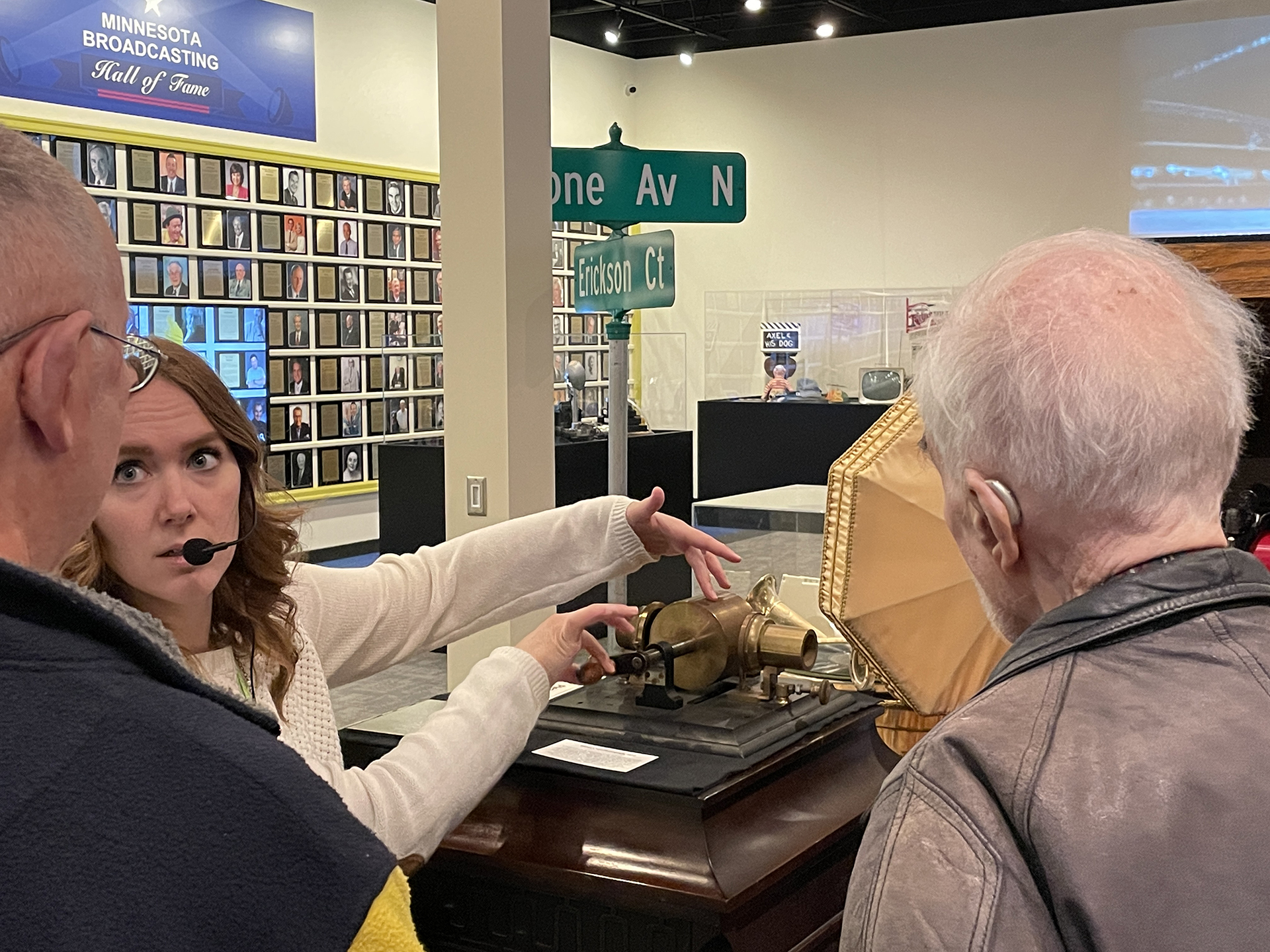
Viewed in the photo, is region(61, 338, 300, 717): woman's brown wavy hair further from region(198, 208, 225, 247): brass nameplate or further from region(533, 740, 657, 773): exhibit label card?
region(198, 208, 225, 247): brass nameplate

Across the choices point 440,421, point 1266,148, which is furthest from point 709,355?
point 1266,148

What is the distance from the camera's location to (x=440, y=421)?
31.3ft

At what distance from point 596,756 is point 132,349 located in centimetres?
94

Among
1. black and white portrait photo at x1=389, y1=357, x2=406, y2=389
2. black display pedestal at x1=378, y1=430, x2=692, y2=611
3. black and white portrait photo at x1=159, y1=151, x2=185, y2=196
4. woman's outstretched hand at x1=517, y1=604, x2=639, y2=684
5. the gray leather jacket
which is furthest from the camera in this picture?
black and white portrait photo at x1=389, y1=357, x2=406, y2=389

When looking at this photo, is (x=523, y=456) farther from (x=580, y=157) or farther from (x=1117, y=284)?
(x=1117, y=284)

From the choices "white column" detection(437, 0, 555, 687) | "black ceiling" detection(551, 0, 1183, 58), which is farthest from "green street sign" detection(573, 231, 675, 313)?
"black ceiling" detection(551, 0, 1183, 58)

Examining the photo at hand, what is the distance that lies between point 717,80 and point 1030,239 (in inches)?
488

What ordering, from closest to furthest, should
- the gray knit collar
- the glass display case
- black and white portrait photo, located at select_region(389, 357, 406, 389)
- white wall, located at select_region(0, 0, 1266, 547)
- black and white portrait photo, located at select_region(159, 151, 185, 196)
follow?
1. the gray knit collar
2. black and white portrait photo, located at select_region(159, 151, 185, 196)
3. black and white portrait photo, located at select_region(389, 357, 406, 389)
4. white wall, located at select_region(0, 0, 1266, 547)
5. the glass display case

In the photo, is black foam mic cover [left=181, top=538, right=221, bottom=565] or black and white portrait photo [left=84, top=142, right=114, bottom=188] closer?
black foam mic cover [left=181, top=538, right=221, bottom=565]

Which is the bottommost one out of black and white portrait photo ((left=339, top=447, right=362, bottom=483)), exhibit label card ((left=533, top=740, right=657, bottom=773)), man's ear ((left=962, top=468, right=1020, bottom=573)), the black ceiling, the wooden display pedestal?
black and white portrait photo ((left=339, top=447, right=362, bottom=483))

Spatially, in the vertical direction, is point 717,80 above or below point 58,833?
above

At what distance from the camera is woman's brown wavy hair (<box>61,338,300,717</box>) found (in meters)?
1.69

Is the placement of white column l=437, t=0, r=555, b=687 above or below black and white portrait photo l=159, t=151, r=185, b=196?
below

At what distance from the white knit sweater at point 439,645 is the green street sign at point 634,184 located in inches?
66.7
